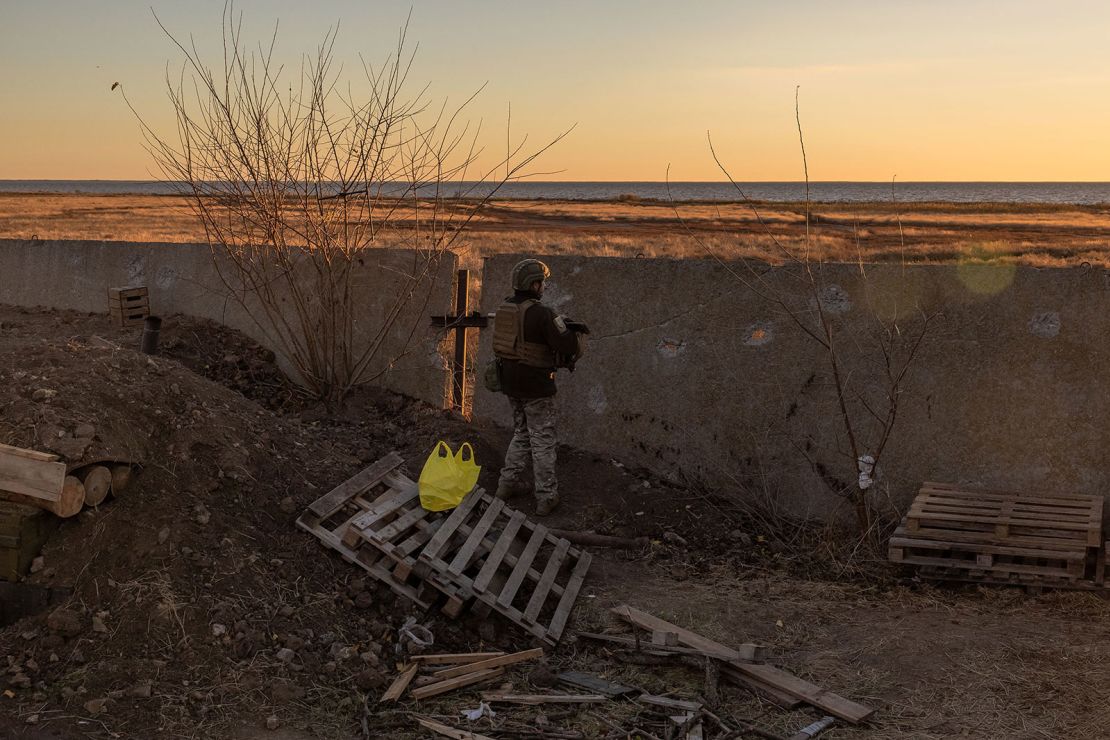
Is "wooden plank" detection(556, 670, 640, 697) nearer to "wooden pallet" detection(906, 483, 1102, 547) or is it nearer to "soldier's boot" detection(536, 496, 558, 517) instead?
"soldier's boot" detection(536, 496, 558, 517)

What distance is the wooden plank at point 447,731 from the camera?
4.52m

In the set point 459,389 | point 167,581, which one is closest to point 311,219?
point 459,389

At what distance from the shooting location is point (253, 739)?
450 cm

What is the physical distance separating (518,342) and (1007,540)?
324 centimetres

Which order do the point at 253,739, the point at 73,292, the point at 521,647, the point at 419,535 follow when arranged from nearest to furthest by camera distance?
the point at 253,739 → the point at 521,647 → the point at 419,535 → the point at 73,292

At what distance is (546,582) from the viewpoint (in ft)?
19.7

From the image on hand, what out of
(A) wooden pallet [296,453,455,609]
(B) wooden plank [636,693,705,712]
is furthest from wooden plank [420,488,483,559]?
(B) wooden plank [636,693,705,712]

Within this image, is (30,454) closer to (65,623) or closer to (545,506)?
(65,623)

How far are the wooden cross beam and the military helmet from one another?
173 cm

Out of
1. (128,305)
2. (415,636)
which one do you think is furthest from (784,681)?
(128,305)

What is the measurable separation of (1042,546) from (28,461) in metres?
5.54

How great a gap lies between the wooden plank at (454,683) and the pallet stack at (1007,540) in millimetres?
2620

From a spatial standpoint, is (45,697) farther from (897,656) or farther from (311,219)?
(311,219)

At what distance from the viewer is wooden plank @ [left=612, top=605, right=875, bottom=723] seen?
185 inches
